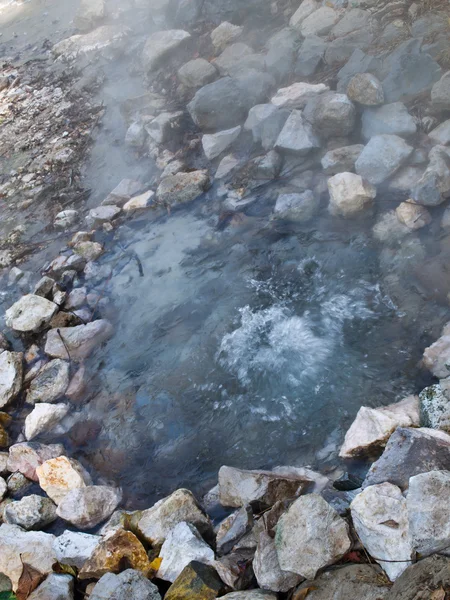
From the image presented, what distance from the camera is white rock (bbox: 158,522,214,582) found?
272 cm

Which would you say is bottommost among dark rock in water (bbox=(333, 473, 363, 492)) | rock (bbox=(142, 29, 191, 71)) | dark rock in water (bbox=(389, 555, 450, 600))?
dark rock in water (bbox=(333, 473, 363, 492))

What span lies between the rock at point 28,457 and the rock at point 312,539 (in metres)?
2.32

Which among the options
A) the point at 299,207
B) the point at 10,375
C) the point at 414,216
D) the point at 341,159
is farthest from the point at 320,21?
the point at 10,375

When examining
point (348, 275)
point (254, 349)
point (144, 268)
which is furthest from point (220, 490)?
point (144, 268)

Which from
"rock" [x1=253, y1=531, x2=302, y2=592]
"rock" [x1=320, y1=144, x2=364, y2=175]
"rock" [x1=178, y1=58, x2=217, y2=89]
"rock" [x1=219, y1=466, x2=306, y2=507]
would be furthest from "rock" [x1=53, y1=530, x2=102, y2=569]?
"rock" [x1=178, y1=58, x2=217, y2=89]

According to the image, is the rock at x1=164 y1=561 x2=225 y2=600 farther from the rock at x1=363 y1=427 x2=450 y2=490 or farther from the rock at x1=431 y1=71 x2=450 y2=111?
the rock at x1=431 y1=71 x2=450 y2=111

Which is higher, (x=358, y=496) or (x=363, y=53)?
(x=363, y=53)

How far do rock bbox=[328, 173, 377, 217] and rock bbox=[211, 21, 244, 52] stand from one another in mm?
4120

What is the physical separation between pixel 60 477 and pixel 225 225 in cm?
307

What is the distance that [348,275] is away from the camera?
4406 mm

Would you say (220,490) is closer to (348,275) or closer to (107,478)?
(107,478)

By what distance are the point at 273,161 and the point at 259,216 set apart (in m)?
0.70

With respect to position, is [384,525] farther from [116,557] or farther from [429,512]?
[116,557]

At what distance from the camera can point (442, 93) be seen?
4582 millimetres
